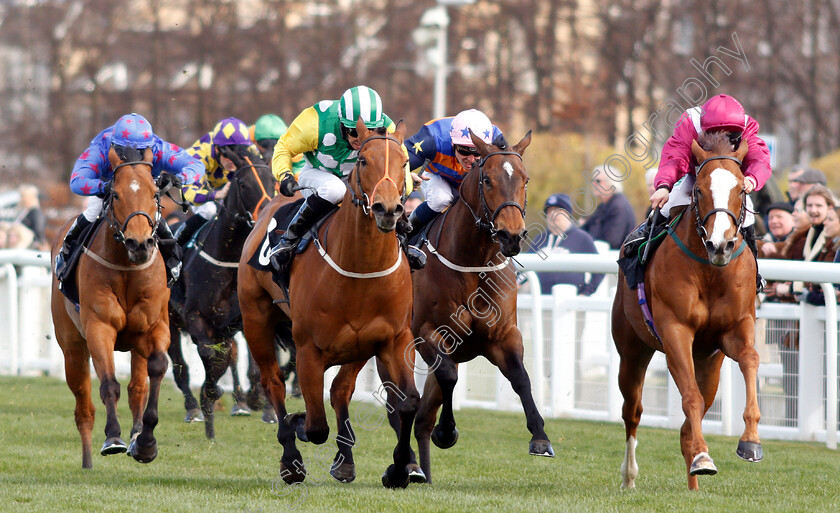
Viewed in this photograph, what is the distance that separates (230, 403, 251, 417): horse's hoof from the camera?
9883 mm

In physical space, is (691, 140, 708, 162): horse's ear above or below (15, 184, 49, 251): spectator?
below

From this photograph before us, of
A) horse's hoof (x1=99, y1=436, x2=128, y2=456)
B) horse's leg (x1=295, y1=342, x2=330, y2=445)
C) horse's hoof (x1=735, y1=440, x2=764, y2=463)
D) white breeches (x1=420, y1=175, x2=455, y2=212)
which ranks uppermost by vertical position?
white breeches (x1=420, y1=175, x2=455, y2=212)

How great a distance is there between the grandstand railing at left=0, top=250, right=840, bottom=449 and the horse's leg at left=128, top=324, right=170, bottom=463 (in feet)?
8.43

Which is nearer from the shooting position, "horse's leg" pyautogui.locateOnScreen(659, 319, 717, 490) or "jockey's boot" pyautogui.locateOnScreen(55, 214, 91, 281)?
"horse's leg" pyautogui.locateOnScreen(659, 319, 717, 490)

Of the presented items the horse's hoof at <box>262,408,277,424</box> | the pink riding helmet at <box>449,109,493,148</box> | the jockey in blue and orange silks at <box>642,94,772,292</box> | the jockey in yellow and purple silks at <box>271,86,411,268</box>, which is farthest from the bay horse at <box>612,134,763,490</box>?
the horse's hoof at <box>262,408,277,424</box>

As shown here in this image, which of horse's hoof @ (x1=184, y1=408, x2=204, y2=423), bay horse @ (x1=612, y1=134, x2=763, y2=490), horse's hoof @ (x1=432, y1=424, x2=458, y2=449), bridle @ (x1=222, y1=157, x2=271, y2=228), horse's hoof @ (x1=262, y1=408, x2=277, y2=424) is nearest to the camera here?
bay horse @ (x1=612, y1=134, x2=763, y2=490)

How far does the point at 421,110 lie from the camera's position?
2586cm

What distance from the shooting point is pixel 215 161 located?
9430mm

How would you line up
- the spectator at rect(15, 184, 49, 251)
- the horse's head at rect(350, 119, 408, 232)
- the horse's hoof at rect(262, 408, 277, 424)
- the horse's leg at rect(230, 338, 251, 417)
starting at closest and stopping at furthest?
the horse's head at rect(350, 119, 408, 232), the horse's hoof at rect(262, 408, 277, 424), the horse's leg at rect(230, 338, 251, 417), the spectator at rect(15, 184, 49, 251)

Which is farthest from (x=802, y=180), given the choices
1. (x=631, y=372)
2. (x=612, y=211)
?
(x=631, y=372)

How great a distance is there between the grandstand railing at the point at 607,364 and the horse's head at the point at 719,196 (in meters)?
2.31

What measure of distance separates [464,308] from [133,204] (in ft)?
6.28

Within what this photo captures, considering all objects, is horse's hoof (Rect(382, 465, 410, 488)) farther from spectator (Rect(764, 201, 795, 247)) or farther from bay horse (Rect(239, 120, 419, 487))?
spectator (Rect(764, 201, 795, 247))

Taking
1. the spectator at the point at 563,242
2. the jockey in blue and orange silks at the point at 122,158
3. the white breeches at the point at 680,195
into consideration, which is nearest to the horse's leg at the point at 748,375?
the white breeches at the point at 680,195
